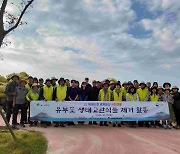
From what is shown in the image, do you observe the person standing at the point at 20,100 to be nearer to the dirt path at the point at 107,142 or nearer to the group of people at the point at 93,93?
the group of people at the point at 93,93

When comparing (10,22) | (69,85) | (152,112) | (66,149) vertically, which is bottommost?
(66,149)

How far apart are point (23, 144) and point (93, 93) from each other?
20.3 ft

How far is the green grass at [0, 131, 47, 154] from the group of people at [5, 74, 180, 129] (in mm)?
3401

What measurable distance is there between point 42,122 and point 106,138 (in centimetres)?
383

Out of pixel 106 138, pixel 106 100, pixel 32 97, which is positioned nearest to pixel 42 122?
pixel 32 97

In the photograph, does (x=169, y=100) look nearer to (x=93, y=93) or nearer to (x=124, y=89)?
(x=124, y=89)

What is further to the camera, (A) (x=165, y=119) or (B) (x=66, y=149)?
(A) (x=165, y=119)

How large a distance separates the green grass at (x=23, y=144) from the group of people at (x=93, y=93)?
3.40m

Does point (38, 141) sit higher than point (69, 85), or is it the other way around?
point (69, 85)

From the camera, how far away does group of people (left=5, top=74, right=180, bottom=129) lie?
12.8 m

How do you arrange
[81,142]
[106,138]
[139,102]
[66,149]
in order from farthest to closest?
[139,102]
[106,138]
[81,142]
[66,149]

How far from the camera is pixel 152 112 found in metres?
13.9

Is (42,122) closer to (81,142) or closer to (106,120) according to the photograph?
(106,120)

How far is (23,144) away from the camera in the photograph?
8359 mm
